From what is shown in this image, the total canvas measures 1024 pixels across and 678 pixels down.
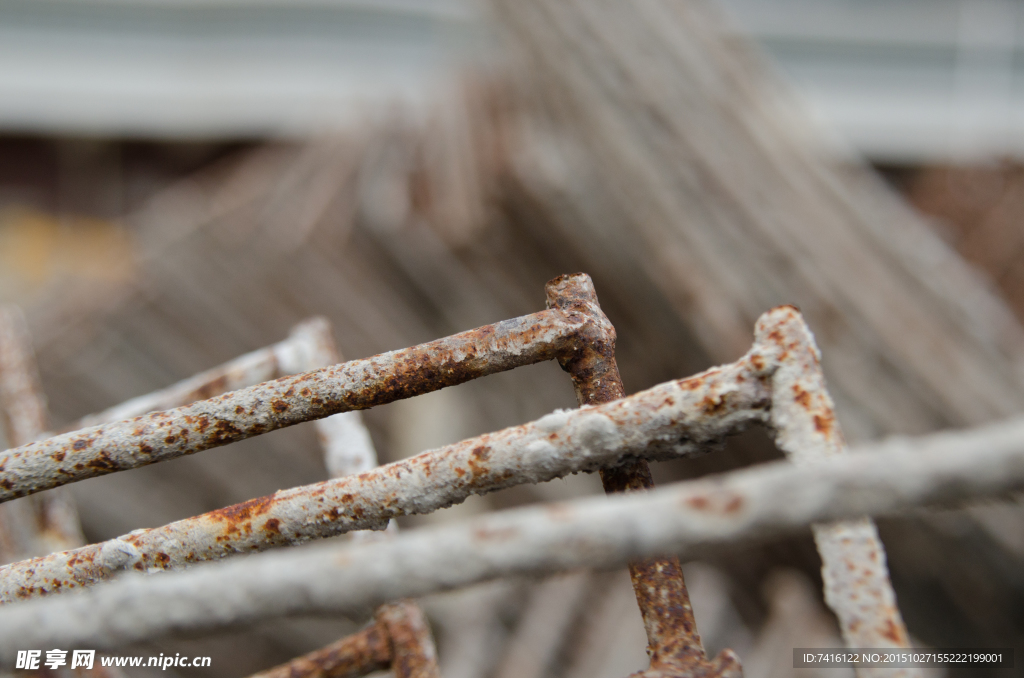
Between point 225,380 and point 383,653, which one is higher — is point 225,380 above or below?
above

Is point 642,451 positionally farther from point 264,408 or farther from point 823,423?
point 264,408

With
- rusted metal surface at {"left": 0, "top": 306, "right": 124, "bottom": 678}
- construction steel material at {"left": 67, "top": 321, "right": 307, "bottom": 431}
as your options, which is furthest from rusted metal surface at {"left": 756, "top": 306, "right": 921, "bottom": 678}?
rusted metal surface at {"left": 0, "top": 306, "right": 124, "bottom": 678}

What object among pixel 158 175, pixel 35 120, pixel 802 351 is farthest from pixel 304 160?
pixel 35 120

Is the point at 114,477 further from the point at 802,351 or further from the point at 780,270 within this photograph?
the point at 802,351

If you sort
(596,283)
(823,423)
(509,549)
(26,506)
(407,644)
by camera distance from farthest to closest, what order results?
(596,283) < (26,506) < (407,644) < (823,423) < (509,549)

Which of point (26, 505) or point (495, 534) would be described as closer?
point (495, 534)

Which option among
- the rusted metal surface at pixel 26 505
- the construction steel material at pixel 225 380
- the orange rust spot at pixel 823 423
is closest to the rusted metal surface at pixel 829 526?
the orange rust spot at pixel 823 423

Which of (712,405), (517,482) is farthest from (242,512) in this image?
(712,405)

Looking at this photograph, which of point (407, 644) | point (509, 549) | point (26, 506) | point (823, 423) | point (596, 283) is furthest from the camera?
point (596, 283)
